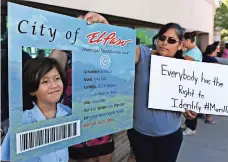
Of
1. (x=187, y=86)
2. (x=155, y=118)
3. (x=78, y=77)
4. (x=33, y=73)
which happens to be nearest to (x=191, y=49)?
(x=187, y=86)

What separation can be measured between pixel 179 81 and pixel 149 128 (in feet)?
1.32

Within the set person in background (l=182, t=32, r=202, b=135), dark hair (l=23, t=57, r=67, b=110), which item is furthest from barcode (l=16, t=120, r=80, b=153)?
person in background (l=182, t=32, r=202, b=135)

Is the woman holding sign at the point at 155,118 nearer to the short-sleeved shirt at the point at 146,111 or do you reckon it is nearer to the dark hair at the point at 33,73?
the short-sleeved shirt at the point at 146,111

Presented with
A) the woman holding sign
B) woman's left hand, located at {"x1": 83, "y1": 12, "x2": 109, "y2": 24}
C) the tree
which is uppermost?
the tree

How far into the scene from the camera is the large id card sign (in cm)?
134

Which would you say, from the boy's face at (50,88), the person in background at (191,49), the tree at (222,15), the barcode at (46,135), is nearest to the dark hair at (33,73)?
the boy's face at (50,88)

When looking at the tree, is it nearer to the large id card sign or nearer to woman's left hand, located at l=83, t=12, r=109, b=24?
the large id card sign

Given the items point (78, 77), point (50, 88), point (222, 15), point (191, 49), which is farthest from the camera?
point (222, 15)

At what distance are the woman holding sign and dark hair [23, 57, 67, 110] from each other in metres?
0.80

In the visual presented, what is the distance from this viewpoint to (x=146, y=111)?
7.13 feet

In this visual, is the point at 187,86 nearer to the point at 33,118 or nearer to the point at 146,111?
the point at 146,111

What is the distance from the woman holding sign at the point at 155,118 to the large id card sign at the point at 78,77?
14 centimetres

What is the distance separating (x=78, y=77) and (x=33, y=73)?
295 millimetres

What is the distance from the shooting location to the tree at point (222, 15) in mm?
20222
